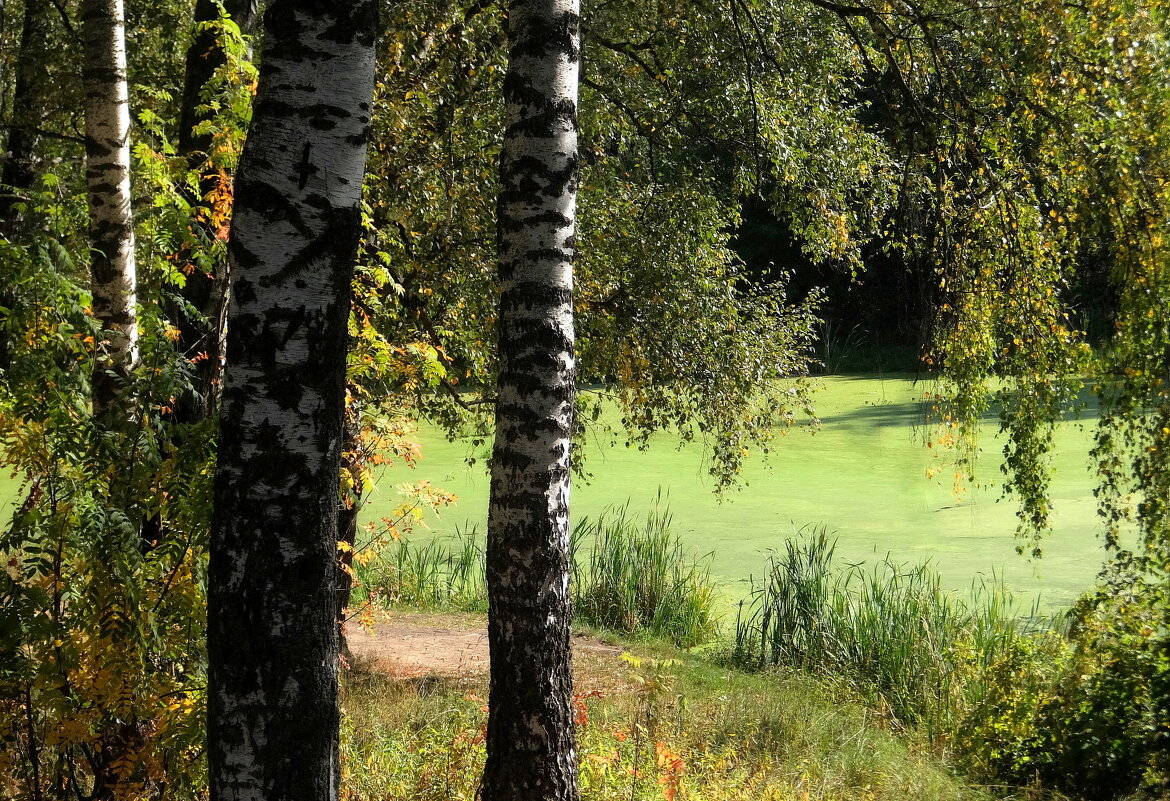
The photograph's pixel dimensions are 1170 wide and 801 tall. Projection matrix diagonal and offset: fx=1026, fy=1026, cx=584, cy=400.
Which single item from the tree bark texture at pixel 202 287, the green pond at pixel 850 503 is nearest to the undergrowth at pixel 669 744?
the tree bark texture at pixel 202 287

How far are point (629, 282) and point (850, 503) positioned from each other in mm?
5019

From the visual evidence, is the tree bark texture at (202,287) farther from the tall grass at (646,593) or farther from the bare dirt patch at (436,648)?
the tall grass at (646,593)

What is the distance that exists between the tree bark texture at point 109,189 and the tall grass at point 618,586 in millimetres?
4099

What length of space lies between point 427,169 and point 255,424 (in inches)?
145

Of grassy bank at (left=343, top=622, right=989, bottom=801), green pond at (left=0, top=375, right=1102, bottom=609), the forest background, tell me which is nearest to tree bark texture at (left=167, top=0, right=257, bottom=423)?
the forest background

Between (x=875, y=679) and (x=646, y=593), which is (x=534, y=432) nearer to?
(x=875, y=679)

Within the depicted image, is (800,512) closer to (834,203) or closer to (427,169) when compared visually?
(834,203)

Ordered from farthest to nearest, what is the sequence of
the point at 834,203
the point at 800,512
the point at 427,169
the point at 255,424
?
the point at 800,512, the point at 834,203, the point at 427,169, the point at 255,424

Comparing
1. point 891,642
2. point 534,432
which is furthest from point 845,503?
Result: point 534,432

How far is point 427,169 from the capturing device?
5.31 metres

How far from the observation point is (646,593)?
26.3 feet

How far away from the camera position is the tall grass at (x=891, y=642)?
19.9 ft

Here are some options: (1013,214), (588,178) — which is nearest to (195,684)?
(1013,214)

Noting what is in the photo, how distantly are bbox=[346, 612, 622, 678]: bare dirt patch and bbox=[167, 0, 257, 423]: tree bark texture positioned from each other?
2520 mm
